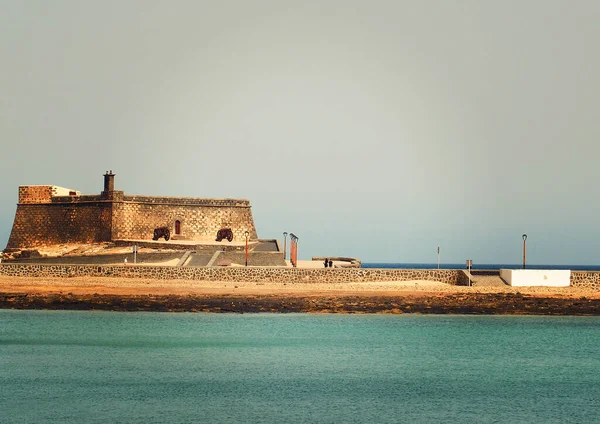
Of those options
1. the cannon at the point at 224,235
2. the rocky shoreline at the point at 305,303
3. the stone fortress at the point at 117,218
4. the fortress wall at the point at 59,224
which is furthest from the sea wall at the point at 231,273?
the cannon at the point at 224,235

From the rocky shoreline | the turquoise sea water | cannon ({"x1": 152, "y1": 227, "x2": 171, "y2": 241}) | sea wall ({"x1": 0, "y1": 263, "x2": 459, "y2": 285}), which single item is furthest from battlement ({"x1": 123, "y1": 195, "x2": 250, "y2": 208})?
the turquoise sea water

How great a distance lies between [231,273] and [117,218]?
15.3 m

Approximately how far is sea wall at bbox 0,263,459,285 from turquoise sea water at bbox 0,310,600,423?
21.0ft

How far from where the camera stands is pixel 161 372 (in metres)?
28.0

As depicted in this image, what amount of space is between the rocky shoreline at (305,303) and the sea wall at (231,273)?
128 inches

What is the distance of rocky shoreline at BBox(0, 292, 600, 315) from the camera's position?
44094mm

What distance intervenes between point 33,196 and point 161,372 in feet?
132

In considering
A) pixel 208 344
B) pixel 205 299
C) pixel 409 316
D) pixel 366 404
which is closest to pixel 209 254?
pixel 205 299

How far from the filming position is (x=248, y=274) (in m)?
Result: 49.2

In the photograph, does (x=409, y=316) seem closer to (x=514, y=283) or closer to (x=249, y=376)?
(x=514, y=283)

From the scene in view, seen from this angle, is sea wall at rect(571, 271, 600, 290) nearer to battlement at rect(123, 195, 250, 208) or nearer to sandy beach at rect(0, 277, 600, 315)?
A: sandy beach at rect(0, 277, 600, 315)

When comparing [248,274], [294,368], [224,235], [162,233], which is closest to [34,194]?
[162,233]

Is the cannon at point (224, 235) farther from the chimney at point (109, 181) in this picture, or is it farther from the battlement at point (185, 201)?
the chimney at point (109, 181)

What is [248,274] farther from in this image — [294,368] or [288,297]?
[294,368]
